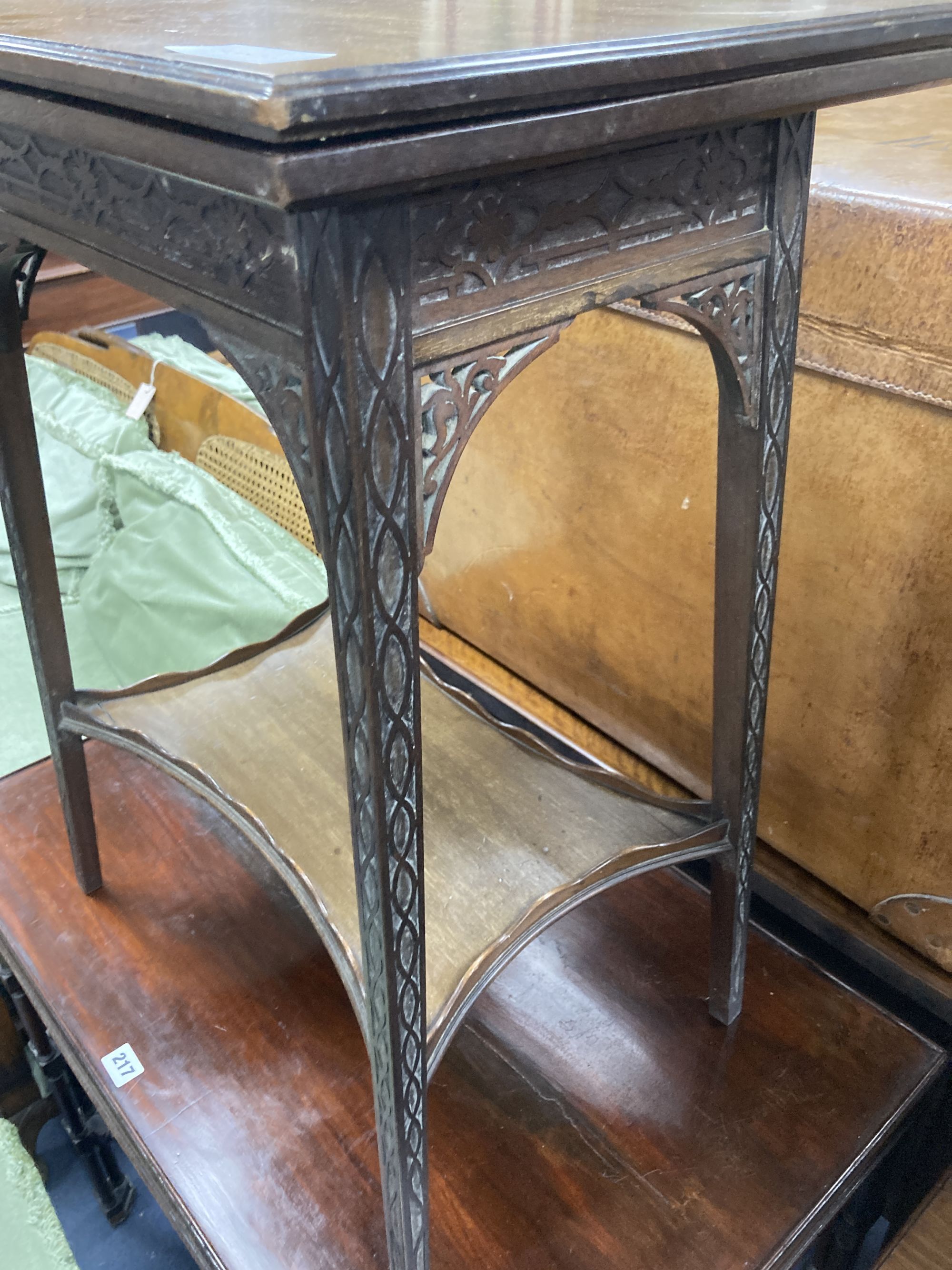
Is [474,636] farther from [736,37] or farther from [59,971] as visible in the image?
[736,37]

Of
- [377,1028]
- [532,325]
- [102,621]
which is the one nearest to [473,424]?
[532,325]

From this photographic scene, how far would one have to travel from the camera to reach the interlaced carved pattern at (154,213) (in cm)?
43

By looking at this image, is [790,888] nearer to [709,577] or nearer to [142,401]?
[709,577]

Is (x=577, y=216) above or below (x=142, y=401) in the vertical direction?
above

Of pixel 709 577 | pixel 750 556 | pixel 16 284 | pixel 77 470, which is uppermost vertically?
pixel 16 284

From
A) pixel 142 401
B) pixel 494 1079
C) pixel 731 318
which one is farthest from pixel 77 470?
pixel 731 318

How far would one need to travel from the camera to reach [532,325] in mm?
500

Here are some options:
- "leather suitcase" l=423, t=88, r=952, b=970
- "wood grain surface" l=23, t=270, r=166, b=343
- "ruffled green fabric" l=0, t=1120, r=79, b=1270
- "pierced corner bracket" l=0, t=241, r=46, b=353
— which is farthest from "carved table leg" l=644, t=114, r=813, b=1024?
"wood grain surface" l=23, t=270, r=166, b=343

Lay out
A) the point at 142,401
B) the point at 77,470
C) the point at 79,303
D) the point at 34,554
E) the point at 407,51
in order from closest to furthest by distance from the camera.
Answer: the point at 407,51, the point at 34,554, the point at 77,470, the point at 142,401, the point at 79,303

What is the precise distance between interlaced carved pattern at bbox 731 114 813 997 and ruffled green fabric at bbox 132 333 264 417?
112cm

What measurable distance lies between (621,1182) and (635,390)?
0.65 metres

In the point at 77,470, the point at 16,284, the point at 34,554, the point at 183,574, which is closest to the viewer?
the point at 16,284

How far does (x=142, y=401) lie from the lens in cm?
178

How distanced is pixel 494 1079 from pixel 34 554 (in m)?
0.59
